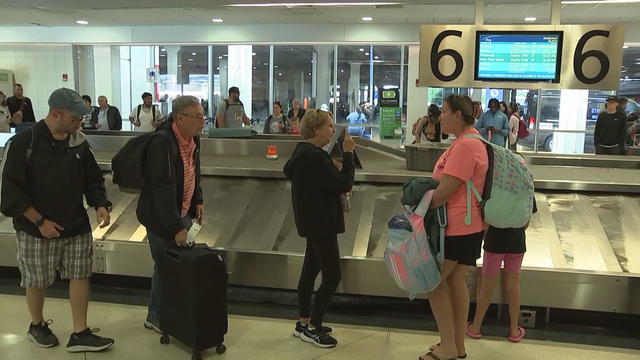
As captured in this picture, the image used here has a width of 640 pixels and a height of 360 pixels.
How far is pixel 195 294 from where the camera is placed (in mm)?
3141

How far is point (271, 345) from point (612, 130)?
8337 mm

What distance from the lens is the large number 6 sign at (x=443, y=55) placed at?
6.70 m

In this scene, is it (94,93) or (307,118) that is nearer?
(307,118)

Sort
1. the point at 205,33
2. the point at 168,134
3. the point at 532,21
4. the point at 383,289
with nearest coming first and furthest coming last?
1. the point at 168,134
2. the point at 383,289
3. the point at 532,21
4. the point at 205,33

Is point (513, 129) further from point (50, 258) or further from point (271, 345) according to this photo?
point (50, 258)

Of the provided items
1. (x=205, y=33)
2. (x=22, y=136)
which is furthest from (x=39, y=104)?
(x=22, y=136)

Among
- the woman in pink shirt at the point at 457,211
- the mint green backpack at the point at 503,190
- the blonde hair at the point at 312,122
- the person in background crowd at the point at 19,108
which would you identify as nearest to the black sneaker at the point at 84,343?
the blonde hair at the point at 312,122

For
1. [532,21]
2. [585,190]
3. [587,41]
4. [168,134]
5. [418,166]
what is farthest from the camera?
[532,21]

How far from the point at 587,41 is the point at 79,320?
6.00m

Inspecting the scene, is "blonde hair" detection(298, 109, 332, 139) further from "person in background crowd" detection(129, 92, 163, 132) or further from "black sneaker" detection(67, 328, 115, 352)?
"person in background crowd" detection(129, 92, 163, 132)

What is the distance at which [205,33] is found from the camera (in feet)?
49.1

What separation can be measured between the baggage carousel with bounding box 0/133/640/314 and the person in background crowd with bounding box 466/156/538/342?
16.3 inches

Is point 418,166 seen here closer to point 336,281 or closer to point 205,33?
point 336,281

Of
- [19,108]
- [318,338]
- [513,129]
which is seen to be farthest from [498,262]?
[19,108]
